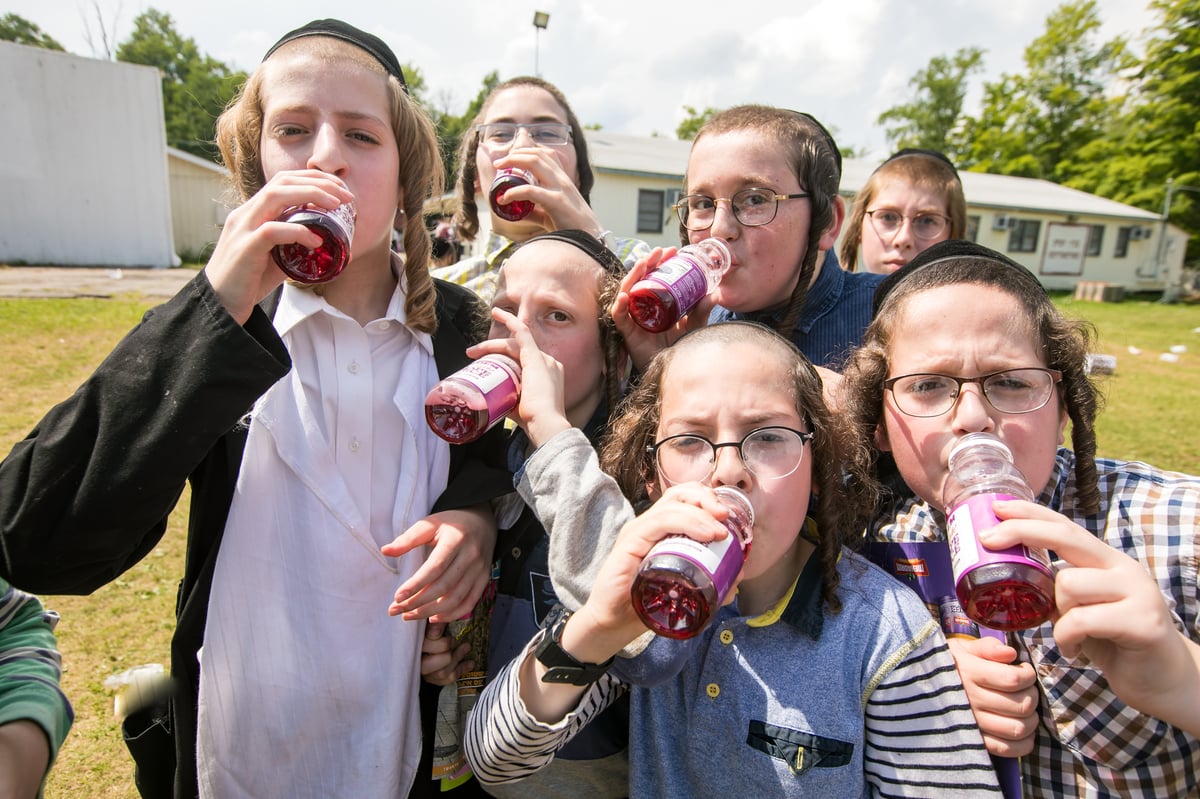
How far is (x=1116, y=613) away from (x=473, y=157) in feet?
11.4

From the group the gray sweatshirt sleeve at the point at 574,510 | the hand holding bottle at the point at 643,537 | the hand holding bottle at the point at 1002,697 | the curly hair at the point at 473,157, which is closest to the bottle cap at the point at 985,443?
the hand holding bottle at the point at 1002,697

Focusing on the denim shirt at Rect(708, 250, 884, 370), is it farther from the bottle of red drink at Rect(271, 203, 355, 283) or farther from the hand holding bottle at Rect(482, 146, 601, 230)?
the bottle of red drink at Rect(271, 203, 355, 283)

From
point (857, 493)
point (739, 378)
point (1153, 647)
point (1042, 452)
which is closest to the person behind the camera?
point (1153, 647)

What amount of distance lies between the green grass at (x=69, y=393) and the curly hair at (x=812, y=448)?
3.00 ft

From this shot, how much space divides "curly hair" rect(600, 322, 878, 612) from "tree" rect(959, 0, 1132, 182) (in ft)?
162

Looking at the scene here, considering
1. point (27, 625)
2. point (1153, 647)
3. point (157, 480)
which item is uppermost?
point (157, 480)

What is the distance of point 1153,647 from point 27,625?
2354 millimetres

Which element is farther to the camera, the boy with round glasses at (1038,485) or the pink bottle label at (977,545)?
the boy with round glasses at (1038,485)

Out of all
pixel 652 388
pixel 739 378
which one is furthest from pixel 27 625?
pixel 739 378

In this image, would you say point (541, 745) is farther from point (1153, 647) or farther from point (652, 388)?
point (1153, 647)

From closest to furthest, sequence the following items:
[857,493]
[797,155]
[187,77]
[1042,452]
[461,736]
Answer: [1042,452], [857,493], [461,736], [797,155], [187,77]

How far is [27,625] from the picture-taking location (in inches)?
65.1

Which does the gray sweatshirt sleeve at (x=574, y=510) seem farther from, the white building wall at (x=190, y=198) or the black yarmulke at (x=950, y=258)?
the white building wall at (x=190, y=198)

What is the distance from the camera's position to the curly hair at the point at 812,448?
161 centimetres
